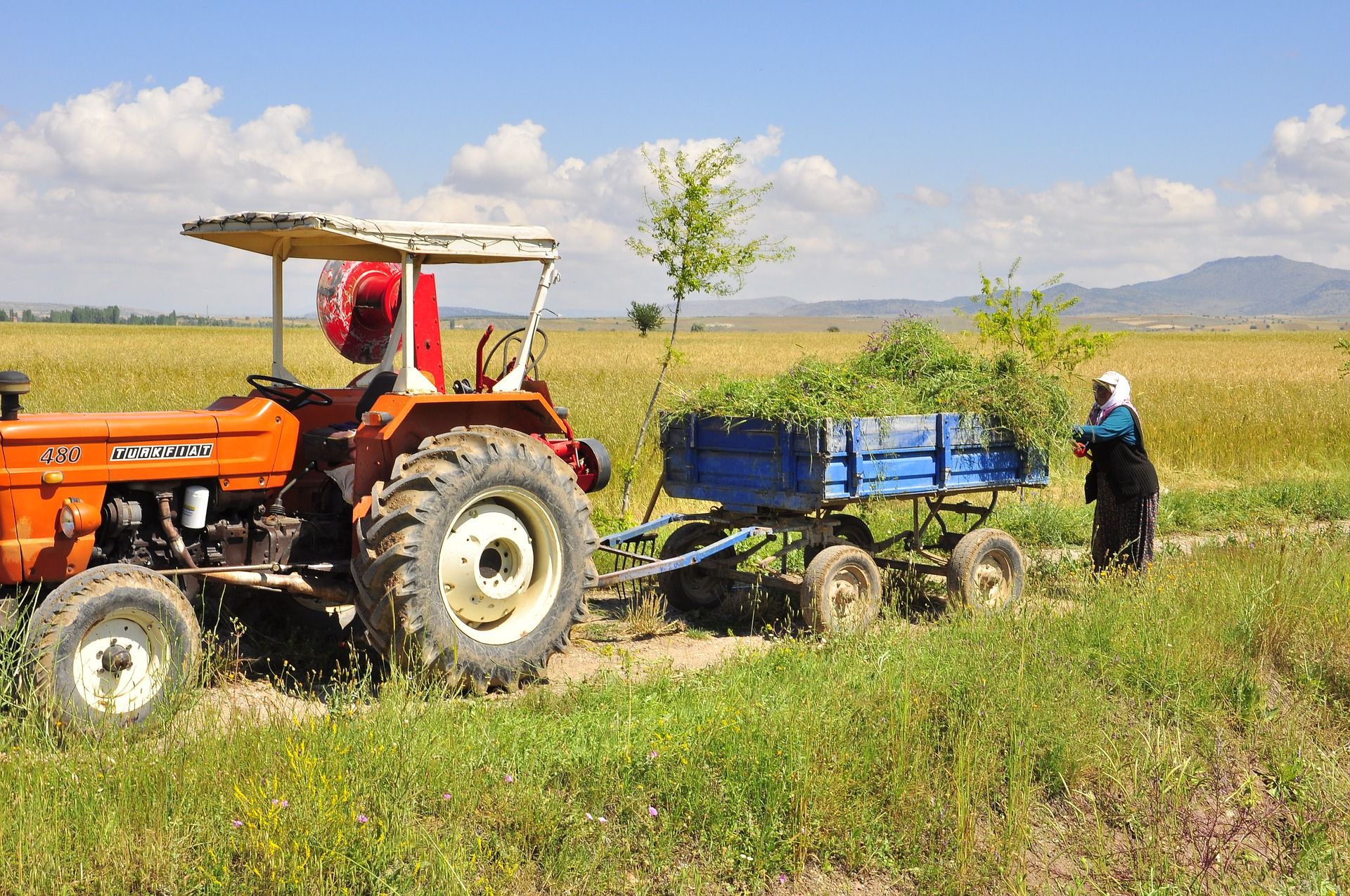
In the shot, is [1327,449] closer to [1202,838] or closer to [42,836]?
[1202,838]

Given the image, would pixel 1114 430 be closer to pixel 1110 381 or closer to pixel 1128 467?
pixel 1128 467

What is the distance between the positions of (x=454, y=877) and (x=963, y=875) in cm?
176

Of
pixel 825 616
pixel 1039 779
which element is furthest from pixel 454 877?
pixel 825 616

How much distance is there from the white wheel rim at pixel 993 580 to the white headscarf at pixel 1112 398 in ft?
4.25

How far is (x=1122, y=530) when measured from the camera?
841 cm

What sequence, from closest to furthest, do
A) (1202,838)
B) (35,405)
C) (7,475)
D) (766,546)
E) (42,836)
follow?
(42,836)
(1202,838)
(7,475)
(766,546)
(35,405)

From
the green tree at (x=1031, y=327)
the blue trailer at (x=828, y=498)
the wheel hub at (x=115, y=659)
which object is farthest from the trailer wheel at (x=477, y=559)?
the green tree at (x=1031, y=327)

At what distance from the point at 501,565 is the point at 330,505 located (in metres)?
0.97

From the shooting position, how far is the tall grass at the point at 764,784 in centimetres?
363

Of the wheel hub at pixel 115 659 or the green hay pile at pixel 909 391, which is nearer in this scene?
the wheel hub at pixel 115 659

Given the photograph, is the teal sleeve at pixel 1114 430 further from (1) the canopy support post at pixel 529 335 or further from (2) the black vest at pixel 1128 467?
(1) the canopy support post at pixel 529 335

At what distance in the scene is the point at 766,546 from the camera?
999 cm

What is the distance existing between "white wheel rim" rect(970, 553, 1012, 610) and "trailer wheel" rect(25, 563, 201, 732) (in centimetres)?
485

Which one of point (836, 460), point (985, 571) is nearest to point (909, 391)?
point (836, 460)
